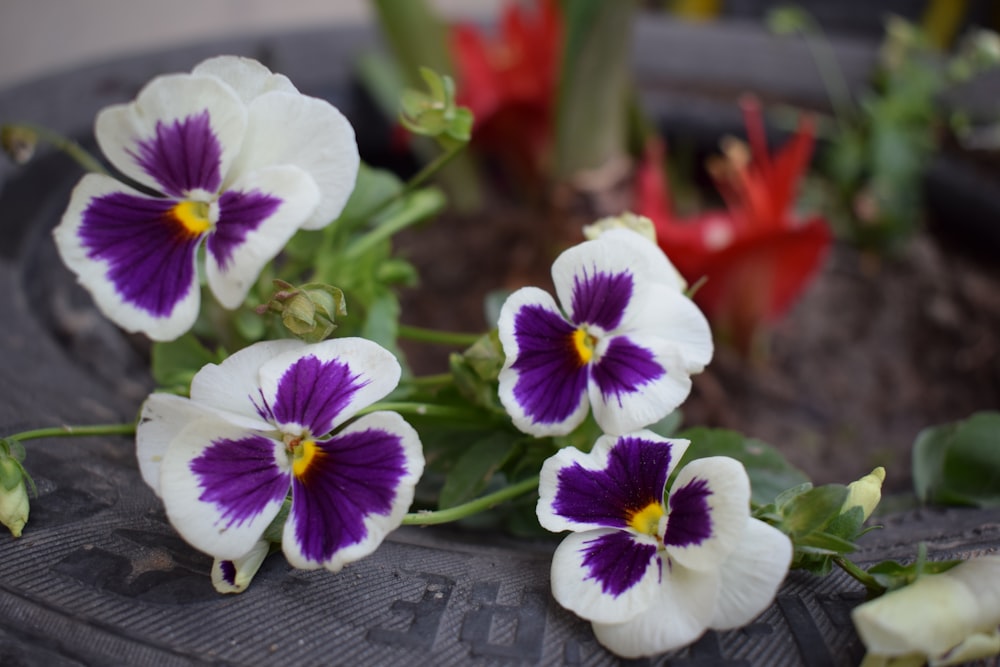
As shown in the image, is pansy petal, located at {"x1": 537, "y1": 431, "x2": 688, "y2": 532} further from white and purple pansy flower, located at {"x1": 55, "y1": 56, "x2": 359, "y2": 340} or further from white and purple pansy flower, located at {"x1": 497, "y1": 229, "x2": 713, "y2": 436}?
white and purple pansy flower, located at {"x1": 55, "y1": 56, "x2": 359, "y2": 340}

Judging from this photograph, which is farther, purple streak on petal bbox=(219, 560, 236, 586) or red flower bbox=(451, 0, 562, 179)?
red flower bbox=(451, 0, 562, 179)

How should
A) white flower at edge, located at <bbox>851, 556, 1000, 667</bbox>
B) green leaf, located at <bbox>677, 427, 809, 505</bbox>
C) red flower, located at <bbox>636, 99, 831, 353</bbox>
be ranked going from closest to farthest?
white flower at edge, located at <bbox>851, 556, 1000, 667</bbox> < green leaf, located at <bbox>677, 427, 809, 505</bbox> < red flower, located at <bbox>636, 99, 831, 353</bbox>

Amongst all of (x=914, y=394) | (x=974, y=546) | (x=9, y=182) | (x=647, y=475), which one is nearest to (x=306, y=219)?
(x=647, y=475)

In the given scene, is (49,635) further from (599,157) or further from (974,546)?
(599,157)

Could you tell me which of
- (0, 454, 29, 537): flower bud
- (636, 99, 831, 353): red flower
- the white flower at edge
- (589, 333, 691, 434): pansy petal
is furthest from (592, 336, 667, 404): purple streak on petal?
(636, 99, 831, 353): red flower

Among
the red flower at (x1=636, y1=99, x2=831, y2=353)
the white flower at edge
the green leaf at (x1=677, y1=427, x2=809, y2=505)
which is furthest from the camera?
the red flower at (x1=636, y1=99, x2=831, y2=353)

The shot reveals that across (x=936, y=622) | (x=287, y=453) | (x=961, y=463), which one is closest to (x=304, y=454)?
(x=287, y=453)
